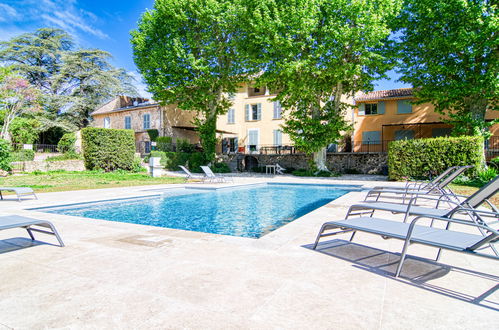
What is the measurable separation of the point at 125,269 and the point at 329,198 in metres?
8.13

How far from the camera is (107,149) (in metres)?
18.4

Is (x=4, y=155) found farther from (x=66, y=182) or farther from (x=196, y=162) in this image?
(x=196, y=162)

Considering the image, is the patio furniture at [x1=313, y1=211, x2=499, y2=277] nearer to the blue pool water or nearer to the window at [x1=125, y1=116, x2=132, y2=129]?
the blue pool water

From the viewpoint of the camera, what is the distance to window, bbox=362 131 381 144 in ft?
74.9

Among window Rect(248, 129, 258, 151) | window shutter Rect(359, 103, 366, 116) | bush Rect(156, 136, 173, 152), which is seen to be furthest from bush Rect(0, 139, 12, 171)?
window shutter Rect(359, 103, 366, 116)

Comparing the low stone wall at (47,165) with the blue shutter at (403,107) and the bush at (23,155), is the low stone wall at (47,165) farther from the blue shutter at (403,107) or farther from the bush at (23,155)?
the blue shutter at (403,107)

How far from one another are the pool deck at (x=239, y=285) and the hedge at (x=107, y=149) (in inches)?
627

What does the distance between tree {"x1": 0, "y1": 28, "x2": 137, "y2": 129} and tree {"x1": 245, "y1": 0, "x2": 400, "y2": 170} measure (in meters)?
22.4

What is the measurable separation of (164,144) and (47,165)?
8.31m

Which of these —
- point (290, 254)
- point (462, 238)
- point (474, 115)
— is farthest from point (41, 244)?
point (474, 115)

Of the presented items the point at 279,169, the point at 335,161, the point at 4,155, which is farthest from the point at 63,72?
the point at 335,161

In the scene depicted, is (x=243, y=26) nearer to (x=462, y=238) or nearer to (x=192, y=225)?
(x=192, y=225)

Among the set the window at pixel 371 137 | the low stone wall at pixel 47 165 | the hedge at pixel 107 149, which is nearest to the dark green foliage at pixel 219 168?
the hedge at pixel 107 149

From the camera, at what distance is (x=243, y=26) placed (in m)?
16.2
